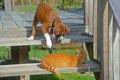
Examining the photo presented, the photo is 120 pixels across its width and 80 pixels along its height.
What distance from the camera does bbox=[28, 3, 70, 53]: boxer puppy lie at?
359 centimetres

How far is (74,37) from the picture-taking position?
3.97 metres

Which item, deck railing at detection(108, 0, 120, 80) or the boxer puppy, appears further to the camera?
the boxer puppy

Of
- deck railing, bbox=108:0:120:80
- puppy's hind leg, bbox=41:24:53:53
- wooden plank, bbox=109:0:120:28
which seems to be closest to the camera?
wooden plank, bbox=109:0:120:28

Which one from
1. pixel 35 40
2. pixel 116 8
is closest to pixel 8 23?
pixel 35 40

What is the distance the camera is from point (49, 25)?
12.2 feet

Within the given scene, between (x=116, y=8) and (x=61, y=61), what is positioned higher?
(x=116, y=8)

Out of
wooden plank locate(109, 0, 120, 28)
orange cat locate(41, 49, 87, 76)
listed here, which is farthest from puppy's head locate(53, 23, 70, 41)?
wooden plank locate(109, 0, 120, 28)

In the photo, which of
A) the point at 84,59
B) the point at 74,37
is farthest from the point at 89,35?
the point at 84,59

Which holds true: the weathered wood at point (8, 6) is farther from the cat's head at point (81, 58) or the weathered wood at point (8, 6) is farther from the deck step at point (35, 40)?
the cat's head at point (81, 58)

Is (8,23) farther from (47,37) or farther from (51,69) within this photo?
(51,69)

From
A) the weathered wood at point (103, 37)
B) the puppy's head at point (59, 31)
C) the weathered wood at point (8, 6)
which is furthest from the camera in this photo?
the weathered wood at point (8, 6)

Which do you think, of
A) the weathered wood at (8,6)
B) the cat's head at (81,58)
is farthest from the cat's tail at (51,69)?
the weathered wood at (8,6)

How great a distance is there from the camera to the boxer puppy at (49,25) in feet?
11.8

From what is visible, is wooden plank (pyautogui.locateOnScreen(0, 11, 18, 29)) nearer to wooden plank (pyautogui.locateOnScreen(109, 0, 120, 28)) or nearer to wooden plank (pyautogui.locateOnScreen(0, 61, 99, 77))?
wooden plank (pyautogui.locateOnScreen(0, 61, 99, 77))
